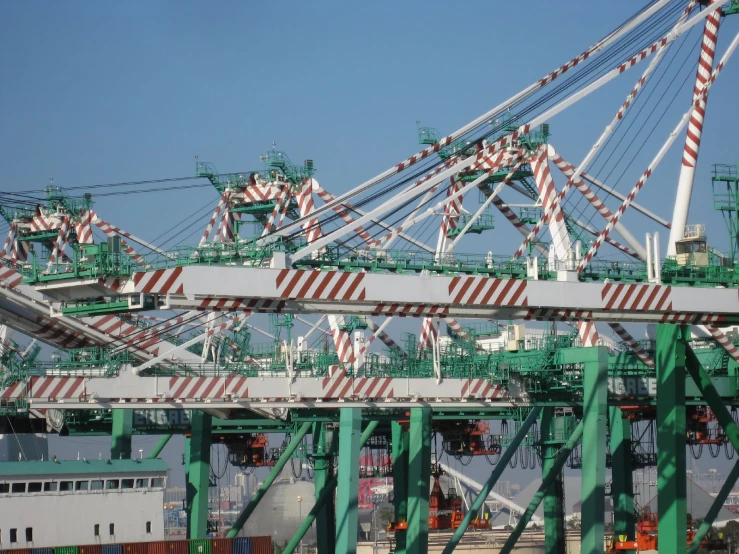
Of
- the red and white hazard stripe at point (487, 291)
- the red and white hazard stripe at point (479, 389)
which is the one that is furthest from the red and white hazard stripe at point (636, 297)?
the red and white hazard stripe at point (479, 389)

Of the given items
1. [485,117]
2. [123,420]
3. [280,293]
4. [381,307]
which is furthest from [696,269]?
[123,420]

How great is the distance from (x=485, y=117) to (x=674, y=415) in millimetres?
12151

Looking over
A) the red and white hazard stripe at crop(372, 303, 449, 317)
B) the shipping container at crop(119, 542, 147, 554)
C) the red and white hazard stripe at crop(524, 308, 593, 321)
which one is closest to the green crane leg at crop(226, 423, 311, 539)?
the shipping container at crop(119, 542, 147, 554)

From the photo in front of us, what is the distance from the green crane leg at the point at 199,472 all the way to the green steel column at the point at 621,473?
16.6 m

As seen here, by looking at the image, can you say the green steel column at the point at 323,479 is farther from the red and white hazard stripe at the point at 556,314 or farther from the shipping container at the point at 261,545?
the red and white hazard stripe at the point at 556,314

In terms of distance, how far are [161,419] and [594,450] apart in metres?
19.2

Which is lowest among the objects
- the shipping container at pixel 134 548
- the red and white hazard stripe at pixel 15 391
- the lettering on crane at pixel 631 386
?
the shipping container at pixel 134 548

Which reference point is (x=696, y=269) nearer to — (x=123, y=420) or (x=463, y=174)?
(x=463, y=174)

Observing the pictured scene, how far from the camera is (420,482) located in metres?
49.3

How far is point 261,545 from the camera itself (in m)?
40.7

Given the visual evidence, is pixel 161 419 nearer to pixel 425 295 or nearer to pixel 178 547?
pixel 178 547

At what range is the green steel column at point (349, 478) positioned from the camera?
45.8m

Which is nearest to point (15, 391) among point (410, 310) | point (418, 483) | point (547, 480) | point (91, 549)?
point (91, 549)

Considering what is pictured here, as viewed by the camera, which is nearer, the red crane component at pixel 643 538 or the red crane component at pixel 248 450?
the red crane component at pixel 643 538
